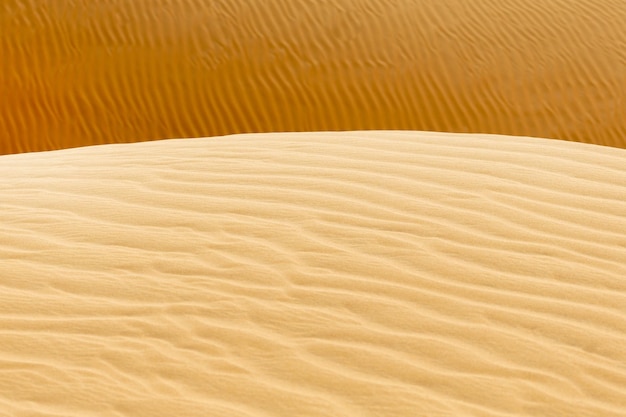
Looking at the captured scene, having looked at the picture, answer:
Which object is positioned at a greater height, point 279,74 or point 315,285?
point 279,74

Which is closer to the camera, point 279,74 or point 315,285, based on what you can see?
point 315,285

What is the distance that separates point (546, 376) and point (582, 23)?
1043cm

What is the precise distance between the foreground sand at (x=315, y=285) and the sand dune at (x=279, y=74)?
590cm

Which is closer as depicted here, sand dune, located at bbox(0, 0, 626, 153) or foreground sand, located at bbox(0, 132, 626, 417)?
foreground sand, located at bbox(0, 132, 626, 417)

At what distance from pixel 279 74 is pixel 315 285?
26.0 feet

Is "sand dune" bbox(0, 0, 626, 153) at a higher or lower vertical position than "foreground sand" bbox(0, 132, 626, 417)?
higher

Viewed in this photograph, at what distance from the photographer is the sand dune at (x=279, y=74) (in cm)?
1066

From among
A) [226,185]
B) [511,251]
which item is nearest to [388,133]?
[226,185]

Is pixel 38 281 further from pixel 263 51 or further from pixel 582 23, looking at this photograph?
pixel 582 23

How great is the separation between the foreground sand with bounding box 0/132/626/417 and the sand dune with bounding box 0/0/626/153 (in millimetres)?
5900

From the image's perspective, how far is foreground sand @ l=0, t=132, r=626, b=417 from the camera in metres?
2.67

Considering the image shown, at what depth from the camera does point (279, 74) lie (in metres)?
11.0

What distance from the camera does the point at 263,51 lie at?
36.5ft

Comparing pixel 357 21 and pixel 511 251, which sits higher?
pixel 357 21
